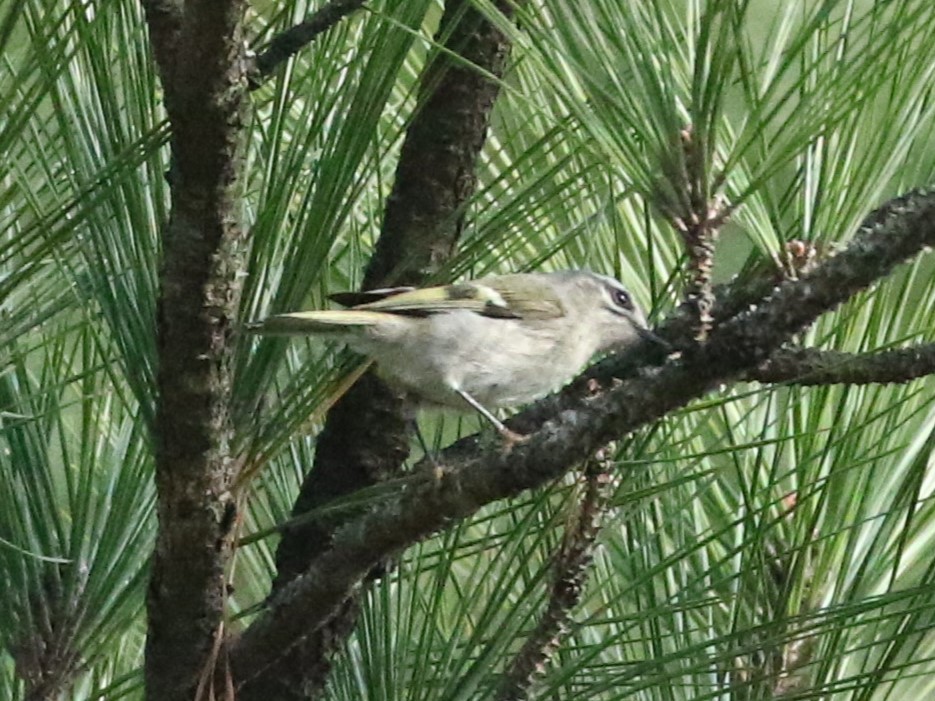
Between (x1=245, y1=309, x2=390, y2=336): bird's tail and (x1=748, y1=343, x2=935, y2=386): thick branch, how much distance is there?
0.22m

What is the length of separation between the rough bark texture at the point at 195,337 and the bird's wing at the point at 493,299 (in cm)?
28

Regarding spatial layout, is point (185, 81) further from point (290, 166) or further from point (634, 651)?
point (634, 651)

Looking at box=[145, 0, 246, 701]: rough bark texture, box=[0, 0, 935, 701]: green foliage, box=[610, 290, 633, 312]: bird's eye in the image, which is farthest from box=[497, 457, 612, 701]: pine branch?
box=[610, 290, 633, 312]: bird's eye

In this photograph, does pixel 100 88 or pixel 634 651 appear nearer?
pixel 100 88

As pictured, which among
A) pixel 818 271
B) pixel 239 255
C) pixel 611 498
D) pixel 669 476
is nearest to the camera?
pixel 818 271

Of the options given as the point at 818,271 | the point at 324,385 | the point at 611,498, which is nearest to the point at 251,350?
the point at 324,385

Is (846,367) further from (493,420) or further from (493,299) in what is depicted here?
(493,299)

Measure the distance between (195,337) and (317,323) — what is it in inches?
6.3

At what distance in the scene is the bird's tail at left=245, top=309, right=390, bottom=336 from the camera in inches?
25.7

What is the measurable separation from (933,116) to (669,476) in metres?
0.27

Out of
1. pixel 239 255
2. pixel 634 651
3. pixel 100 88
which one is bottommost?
pixel 634 651

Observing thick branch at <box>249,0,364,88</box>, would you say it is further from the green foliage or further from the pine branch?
the pine branch

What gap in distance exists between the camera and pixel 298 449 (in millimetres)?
918

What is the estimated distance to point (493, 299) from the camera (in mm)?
990
